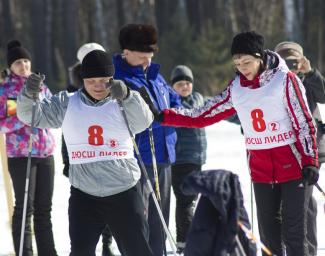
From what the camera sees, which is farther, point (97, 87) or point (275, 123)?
point (275, 123)

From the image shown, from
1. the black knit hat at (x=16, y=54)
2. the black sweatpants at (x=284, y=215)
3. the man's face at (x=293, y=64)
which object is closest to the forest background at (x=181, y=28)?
the black knit hat at (x=16, y=54)

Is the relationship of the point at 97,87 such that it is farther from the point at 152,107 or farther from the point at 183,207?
the point at 183,207

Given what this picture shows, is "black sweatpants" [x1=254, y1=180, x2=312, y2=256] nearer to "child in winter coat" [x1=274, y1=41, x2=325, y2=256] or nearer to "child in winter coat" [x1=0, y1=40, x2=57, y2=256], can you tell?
"child in winter coat" [x1=274, y1=41, x2=325, y2=256]

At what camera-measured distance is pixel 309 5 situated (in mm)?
34375

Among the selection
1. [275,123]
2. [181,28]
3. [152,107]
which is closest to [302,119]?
[275,123]

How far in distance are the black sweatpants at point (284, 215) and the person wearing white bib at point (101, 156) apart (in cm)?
97

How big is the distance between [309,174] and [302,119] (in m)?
0.36

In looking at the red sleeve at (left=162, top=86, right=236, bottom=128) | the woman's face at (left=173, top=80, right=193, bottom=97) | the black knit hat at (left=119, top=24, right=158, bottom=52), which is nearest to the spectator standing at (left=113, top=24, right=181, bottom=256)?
the black knit hat at (left=119, top=24, right=158, bottom=52)

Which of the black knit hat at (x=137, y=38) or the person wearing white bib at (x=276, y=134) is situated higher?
the black knit hat at (x=137, y=38)

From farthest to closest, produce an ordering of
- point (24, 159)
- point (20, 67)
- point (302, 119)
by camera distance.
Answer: point (20, 67)
point (24, 159)
point (302, 119)

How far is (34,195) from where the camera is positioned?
20.5 ft

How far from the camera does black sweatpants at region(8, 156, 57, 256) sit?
621 centimetres

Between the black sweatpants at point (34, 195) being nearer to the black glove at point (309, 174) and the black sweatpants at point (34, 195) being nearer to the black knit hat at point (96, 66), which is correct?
the black knit hat at point (96, 66)

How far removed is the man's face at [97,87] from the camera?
489cm
